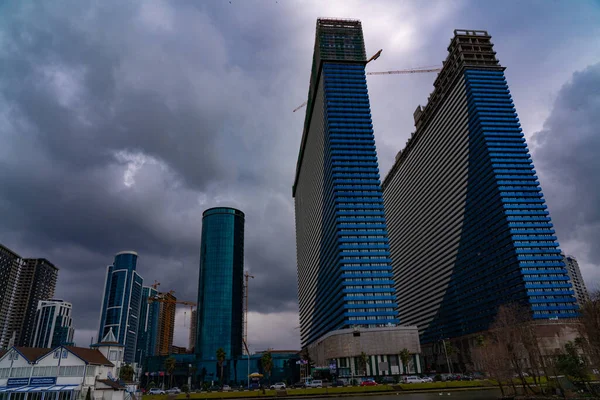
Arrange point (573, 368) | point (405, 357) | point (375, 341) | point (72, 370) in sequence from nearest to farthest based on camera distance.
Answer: point (573, 368) → point (72, 370) → point (405, 357) → point (375, 341)

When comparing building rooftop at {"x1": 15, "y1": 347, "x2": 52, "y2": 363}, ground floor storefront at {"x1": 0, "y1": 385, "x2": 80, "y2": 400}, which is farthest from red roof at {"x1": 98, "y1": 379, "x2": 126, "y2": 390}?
building rooftop at {"x1": 15, "y1": 347, "x2": 52, "y2": 363}

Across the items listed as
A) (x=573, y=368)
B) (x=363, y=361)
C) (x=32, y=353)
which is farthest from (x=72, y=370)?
(x=363, y=361)

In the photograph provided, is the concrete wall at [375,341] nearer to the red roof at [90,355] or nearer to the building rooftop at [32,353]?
the red roof at [90,355]

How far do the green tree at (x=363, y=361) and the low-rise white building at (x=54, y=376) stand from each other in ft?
284

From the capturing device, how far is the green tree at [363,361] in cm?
13746

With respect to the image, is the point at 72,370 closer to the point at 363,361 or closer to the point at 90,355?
the point at 90,355

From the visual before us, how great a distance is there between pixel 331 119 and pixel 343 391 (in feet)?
450

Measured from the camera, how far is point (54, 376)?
68875mm

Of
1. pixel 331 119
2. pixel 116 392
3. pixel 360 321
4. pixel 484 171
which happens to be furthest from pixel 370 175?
pixel 116 392

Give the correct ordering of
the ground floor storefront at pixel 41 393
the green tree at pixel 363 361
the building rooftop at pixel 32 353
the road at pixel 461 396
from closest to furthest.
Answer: the road at pixel 461 396 < the ground floor storefront at pixel 41 393 < the building rooftop at pixel 32 353 < the green tree at pixel 363 361

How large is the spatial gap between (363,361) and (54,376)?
9736 centimetres

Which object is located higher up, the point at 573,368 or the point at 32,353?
the point at 32,353

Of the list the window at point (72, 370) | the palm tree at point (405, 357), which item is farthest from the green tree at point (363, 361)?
the window at point (72, 370)

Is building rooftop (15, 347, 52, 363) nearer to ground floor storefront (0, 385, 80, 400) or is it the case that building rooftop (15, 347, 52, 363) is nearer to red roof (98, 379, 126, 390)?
ground floor storefront (0, 385, 80, 400)
